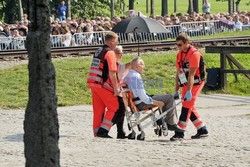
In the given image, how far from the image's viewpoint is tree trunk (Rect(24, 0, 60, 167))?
880 centimetres

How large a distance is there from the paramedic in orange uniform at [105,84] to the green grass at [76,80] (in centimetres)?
560

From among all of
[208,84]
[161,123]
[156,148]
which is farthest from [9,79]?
[156,148]

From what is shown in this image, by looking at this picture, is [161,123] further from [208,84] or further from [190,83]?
[208,84]

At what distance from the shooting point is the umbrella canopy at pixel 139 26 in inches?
853

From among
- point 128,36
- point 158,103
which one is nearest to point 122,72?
point 158,103

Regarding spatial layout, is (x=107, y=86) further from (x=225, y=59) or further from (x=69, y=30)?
(x=69, y=30)

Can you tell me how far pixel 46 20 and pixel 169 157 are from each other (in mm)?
4350

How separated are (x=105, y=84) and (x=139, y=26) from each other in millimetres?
6890

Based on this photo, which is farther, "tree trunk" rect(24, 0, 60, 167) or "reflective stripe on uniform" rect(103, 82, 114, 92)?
"reflective stripe on uniform" rect(103, 82, 114, 92)

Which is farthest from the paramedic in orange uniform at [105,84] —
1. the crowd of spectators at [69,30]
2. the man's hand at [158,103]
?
the crowd of spectators at [69,30]

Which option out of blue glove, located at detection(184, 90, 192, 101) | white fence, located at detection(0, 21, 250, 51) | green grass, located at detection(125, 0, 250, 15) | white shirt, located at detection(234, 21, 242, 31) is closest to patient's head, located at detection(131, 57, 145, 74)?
blue glove, located at detection(184, 90, 192, 101)

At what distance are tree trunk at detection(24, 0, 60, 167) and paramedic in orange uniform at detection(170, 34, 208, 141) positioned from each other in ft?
20.9

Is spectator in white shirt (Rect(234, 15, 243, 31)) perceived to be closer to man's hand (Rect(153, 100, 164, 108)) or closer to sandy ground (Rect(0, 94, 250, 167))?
sandy ground (Rect(0, 94, 250, 167))

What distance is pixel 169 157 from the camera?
1264cm
